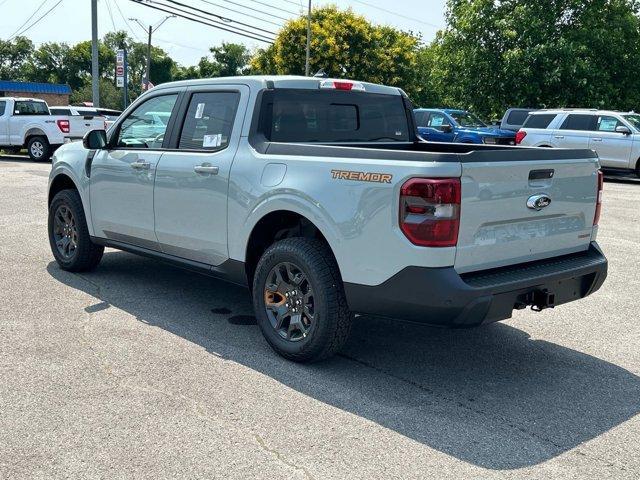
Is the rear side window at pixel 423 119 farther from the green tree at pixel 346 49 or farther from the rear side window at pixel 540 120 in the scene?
the green tree at pixel 346 49

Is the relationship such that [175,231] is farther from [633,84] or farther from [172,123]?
[633,84]

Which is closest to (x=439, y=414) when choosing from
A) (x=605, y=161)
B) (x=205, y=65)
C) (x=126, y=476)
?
(x=126, y=476)

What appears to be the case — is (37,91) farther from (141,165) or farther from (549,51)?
(141,165)

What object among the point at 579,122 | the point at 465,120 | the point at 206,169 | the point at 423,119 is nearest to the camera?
the point at 206,169

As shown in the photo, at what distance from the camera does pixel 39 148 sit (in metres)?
21.5

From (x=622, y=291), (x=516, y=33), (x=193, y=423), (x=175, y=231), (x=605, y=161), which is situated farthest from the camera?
(x=516, y=33)

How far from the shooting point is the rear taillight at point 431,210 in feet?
12.1

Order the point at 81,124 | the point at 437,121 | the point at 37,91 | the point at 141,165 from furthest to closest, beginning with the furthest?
the point at 37,91 → the point at 437,121 → the point at 81,124 → the point at 141,165

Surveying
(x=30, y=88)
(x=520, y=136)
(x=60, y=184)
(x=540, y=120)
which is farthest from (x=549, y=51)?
(x=30, y=88)

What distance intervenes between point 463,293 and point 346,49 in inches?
1640

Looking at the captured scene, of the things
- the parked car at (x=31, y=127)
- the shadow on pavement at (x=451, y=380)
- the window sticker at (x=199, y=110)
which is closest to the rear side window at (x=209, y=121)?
the window sticker at (x=199, y=110)

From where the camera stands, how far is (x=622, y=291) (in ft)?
21.9

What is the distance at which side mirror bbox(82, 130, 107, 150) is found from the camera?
5977 millimetres

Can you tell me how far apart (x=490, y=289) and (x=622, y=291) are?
345 centimetres
